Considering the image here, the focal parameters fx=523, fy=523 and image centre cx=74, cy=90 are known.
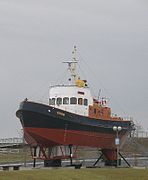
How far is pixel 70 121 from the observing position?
161 feet

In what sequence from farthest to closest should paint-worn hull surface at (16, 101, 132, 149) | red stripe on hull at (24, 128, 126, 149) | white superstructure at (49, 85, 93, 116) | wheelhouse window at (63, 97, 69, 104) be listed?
wheelhouse window at (63, 97, 69, 104) < white superstructure at (49, 85, 93, 116) < red stripe on hull at (24, 128, 126, 149) < paint-worn hull surface at (16, 101, 132, 149)

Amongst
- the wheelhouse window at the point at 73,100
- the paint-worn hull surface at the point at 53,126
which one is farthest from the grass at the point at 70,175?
the wheelhouse window at the point at 73,100

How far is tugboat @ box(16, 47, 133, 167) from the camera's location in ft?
157

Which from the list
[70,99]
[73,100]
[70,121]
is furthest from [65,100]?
[70,121]

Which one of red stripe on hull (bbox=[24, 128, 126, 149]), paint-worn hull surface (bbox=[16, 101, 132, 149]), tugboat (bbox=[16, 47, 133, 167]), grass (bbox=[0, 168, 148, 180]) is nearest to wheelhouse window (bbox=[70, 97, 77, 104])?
tugboat (bbox=[16, 47, 133, 167])

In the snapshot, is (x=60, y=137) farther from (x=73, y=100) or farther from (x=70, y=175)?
(x=70, y=175)

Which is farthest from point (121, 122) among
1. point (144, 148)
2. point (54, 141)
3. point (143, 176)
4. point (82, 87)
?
point (144, 148)

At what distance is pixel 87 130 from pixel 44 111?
5.92 meters

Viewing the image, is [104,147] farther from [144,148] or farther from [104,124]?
[144,148]

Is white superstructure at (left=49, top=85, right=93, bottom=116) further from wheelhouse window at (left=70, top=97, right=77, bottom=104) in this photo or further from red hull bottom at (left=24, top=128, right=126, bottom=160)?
red hull bottom at (left=24, top=128, right=126, bottom=160)

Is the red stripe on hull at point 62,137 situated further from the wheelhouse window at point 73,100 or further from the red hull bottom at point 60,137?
the wheelhouse window at point 73,100

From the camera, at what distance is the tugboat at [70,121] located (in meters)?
47.8

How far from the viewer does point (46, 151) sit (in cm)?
5166

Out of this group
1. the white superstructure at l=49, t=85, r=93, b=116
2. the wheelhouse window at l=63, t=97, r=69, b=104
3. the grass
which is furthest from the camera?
the wheelhouse window at l=63, t=97, r=69, b=104
